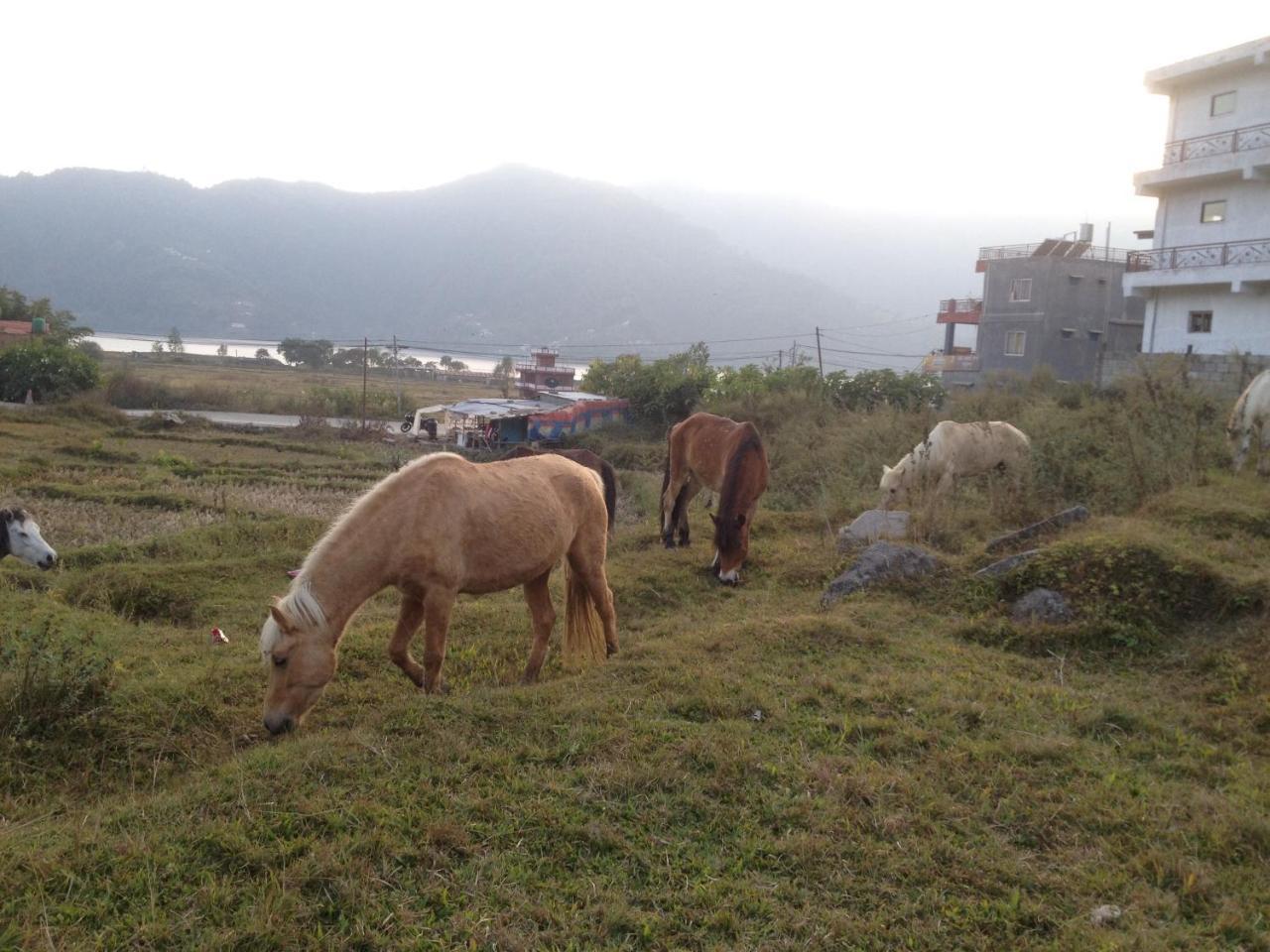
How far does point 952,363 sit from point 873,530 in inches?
1379

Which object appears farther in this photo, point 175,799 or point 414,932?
point 175,799

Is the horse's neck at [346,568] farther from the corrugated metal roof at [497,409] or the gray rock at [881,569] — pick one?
the corrugated metal roof at [497,409]

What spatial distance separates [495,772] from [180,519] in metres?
10.7

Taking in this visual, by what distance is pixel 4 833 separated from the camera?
4289mm

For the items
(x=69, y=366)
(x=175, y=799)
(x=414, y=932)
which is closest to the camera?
(x=414, y=932)

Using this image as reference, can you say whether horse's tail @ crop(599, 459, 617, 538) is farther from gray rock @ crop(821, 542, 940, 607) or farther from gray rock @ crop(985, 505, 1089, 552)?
gray rock @ crop(985, 505, 1089, 552)

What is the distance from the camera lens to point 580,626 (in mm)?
7551

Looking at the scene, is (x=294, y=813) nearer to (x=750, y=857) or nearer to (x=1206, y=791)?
(x=750, y=857)

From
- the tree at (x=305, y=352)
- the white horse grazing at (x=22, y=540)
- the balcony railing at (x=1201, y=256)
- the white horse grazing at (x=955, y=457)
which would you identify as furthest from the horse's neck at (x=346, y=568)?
the tree at (x=305, y=352)

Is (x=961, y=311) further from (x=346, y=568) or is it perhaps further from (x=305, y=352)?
(x=305, y=352)

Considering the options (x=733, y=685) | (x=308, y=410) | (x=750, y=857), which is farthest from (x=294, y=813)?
(x=308, y=410)

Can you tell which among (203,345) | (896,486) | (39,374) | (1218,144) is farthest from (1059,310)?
(203,345)

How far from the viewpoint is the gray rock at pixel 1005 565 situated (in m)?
8.58

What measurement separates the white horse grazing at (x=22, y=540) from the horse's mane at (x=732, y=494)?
7.03m
